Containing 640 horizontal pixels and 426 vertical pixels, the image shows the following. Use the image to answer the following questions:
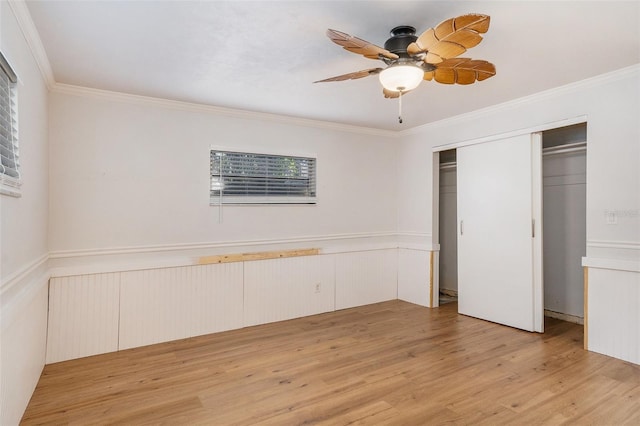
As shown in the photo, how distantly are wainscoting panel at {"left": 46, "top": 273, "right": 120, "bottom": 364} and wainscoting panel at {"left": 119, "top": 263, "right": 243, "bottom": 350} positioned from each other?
0.10m

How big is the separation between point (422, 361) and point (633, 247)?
6.44ft

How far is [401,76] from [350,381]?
7.10 ft

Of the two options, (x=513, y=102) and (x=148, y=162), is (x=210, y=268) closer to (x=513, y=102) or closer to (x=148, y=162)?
(x=148, y=162)

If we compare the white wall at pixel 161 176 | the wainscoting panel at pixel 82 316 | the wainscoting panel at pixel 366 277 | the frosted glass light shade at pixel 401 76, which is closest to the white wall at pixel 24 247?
the wainscoting panel at pixel 82 316

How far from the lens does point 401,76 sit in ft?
7.11

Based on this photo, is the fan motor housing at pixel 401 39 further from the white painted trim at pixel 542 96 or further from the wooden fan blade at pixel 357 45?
the white painted trim at pixel 542 96

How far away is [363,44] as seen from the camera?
1966mm

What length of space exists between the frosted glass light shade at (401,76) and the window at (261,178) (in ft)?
7.68

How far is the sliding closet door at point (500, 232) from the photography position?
3811 mm

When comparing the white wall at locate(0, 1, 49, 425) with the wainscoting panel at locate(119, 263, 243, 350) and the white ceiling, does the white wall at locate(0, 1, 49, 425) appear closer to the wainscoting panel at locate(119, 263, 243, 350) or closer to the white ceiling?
the white ceiling

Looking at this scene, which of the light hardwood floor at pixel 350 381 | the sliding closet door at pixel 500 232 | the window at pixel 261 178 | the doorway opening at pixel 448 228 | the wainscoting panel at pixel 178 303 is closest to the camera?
the light hardwood floor at pixel 350 381

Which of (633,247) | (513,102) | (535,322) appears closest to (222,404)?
(535,322)

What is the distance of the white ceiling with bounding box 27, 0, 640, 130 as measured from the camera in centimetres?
207

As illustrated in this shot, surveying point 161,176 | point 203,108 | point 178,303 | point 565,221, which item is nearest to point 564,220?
point 565,221
